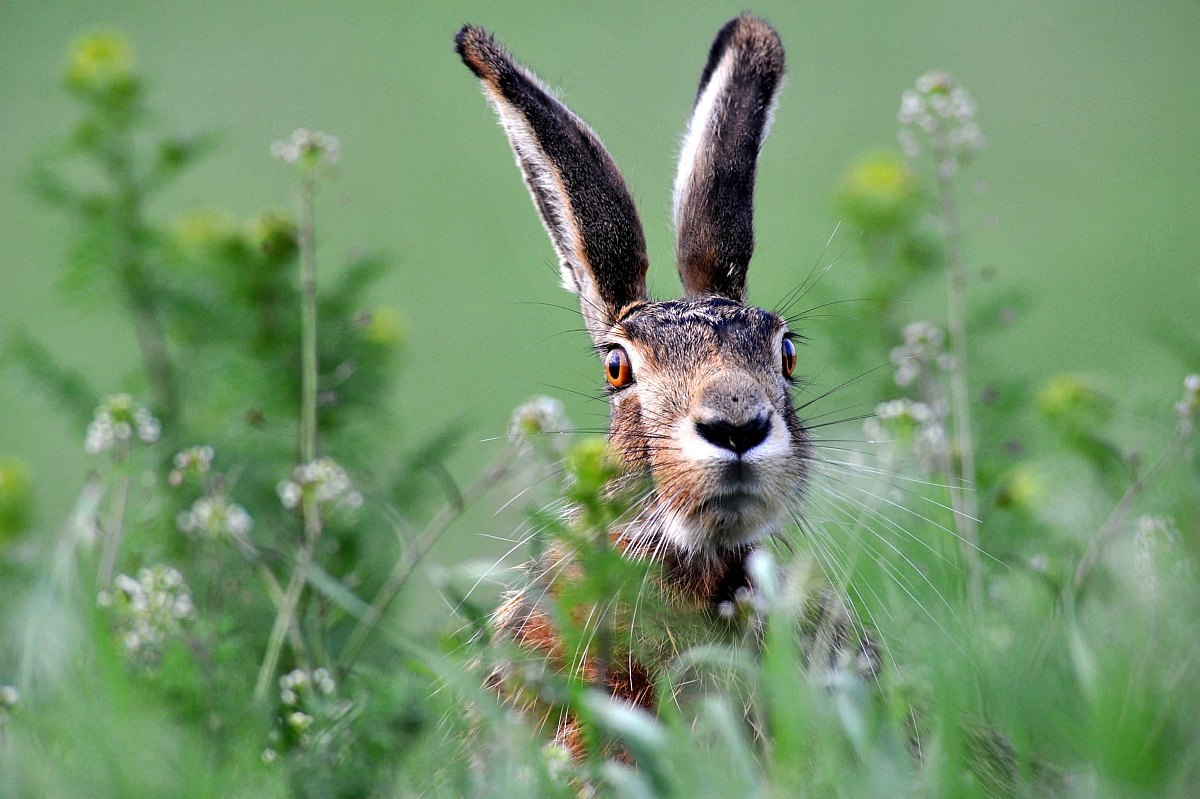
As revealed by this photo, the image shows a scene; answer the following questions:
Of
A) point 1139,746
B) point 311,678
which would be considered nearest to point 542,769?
point 1139,746

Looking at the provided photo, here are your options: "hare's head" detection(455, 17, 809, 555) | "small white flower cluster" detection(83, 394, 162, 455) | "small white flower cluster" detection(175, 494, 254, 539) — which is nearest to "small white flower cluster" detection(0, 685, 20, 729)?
"small white flower cluster" detection(175, 494, 254, 539)

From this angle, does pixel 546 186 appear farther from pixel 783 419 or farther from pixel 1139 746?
pixel 1139 746

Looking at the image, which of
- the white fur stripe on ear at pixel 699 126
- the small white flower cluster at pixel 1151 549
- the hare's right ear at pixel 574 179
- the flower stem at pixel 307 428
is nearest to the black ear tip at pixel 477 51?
the hare's right ear at pixel 574 179

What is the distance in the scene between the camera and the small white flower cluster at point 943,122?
13.7 ft

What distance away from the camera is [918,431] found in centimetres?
400

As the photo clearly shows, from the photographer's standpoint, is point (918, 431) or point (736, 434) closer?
point (736, 434)

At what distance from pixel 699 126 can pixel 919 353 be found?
Result: 42.2 inches

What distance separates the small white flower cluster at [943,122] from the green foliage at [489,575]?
1cm

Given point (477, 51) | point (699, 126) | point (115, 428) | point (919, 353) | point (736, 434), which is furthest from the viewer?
point (699, 126)

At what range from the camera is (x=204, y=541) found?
411cm

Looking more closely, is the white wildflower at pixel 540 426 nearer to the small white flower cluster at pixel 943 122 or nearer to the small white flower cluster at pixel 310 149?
the small white flower cluster at pixel 310 149

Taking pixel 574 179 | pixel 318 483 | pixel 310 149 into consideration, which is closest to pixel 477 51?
pixel 574 179

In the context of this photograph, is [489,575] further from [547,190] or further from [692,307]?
[547,190]

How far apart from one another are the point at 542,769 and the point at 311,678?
1181mm
